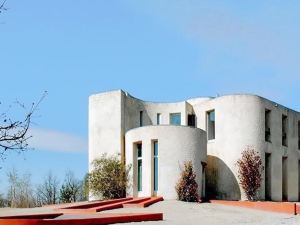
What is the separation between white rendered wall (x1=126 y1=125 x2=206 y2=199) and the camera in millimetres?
34375

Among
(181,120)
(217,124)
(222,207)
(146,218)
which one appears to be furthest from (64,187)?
(146,218)

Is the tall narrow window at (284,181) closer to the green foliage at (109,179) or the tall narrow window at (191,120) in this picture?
the tall narrow window at (191,120)

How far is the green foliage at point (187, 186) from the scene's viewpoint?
111ft

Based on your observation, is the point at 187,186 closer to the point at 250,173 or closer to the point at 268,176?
the point at 250,173

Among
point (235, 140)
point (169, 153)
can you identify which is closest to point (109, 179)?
point (169, 153)

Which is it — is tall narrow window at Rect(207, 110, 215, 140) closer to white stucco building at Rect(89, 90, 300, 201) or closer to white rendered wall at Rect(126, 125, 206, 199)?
white stucco building at Rect(89, 90, 300, 201)

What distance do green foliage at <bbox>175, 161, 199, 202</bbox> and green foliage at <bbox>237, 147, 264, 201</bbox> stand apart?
5037 mm

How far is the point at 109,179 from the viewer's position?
3762cm

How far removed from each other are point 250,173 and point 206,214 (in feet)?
38.0

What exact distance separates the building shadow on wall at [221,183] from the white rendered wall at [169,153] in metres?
3.81

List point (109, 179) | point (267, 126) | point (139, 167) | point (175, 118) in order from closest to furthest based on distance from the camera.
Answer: point (139, 167) < point (109, 179) < point (267, 126) < point (175, 118)

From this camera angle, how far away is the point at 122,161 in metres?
38.8

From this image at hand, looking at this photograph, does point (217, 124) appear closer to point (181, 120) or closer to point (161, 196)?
point (181, 120)

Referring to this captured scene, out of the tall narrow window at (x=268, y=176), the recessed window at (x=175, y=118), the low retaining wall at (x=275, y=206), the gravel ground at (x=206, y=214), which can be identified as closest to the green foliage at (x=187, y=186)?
the gravel ground at (x=206, y=214)
